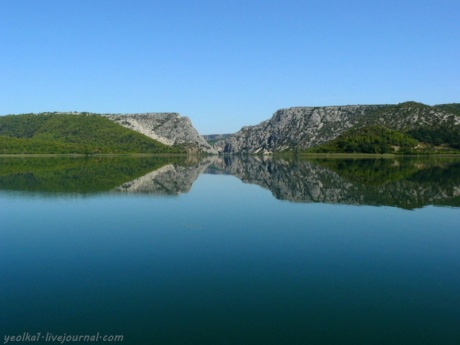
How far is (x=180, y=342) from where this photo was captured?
11344 millimetres

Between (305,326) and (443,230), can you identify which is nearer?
(305,326)

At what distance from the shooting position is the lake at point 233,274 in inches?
483

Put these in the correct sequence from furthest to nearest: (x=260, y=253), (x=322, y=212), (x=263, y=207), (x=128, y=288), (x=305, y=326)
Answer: (x=263, y=207) < (x=322, y=212) < (x=260, y=253) < (x=128, y=288) < (x=305, y=326)

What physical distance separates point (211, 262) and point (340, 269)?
19.4ft

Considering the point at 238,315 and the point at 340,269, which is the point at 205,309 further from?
the point at 340,269

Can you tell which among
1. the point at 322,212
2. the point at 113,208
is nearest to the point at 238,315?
the point at 322,212

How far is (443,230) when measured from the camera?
86.8ft

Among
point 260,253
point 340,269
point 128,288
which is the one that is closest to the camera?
point 128,288

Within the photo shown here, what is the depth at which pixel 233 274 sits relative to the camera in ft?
56.1

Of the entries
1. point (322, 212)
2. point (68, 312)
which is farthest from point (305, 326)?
point (322, 212)

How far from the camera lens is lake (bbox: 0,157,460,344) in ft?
40.3

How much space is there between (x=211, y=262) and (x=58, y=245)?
918 cm

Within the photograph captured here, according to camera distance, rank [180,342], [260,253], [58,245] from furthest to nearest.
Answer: [58,245]
[260,253]
[180,342]

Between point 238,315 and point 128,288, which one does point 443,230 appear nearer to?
point 238,315
